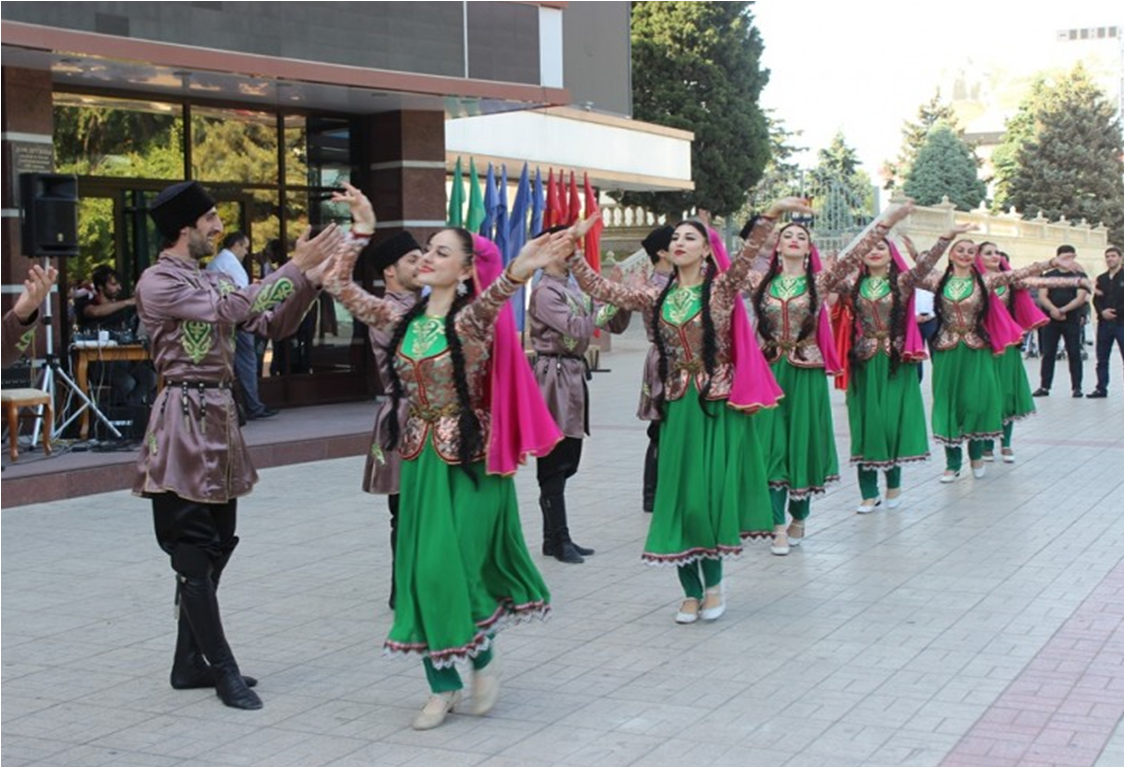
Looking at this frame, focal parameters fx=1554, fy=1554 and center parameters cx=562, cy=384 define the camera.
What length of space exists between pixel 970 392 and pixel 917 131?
232 ft

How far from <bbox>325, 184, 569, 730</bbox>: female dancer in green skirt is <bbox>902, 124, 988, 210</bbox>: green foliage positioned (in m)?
63.7

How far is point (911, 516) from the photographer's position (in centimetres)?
1095

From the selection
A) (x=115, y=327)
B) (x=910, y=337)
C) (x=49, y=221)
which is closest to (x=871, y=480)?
(x=910, y=337)

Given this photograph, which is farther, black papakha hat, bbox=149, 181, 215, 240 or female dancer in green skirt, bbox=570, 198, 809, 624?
female dancer in green skirt, bbox=570, 198, 809, 624

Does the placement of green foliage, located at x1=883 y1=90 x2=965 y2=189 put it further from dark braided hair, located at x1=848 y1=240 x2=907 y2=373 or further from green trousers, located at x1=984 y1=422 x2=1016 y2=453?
dark braided hair, located at x1=848 y1=240 x2=907 y2=373

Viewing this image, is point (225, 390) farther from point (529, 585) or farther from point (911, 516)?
point (911, 516)

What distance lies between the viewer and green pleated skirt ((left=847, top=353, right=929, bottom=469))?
11133 mm

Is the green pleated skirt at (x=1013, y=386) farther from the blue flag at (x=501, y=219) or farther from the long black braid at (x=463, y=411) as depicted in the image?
the long black braid at (x=463, y=411)

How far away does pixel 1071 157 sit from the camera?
6650cm

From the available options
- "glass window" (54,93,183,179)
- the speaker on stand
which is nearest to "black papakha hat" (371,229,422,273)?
the speaker on stand

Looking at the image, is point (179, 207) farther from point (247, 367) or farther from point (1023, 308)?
point (1023, 308)

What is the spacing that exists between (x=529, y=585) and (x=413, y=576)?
0.50 meters

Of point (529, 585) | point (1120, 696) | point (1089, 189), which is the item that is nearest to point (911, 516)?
point (1120, 696)

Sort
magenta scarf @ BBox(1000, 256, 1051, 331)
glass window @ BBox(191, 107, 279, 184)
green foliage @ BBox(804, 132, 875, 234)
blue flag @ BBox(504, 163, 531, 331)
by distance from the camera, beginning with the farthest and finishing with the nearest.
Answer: green foliage @ BBox(804, 132, 875, 234), blue flag @ BBox(504, 163, 531, 331), glass window @ BBox(191, 107, 279, 184), magenta scarf @ BBox(1000, 256, 1051, 331)
